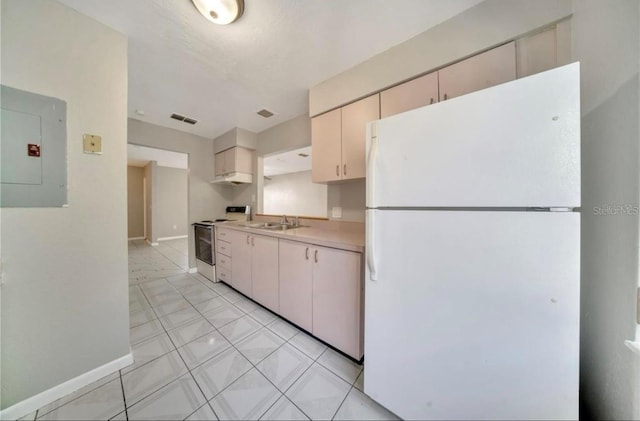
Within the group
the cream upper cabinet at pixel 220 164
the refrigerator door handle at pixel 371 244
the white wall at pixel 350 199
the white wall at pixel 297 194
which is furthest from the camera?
the white wall at pixel 297 194

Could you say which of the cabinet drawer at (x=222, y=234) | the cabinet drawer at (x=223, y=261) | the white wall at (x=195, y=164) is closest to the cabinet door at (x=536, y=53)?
the cabinet drawer at (x=222, y=234)

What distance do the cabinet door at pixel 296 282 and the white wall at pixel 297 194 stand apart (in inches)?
199

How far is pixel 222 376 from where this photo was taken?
4.27ft

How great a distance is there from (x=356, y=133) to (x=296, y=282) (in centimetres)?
140

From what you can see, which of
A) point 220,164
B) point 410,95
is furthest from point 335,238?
point 220,164

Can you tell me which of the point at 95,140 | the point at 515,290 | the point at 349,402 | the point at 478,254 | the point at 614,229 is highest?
the point at 95,140

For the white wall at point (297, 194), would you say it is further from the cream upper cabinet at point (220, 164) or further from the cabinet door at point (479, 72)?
the cabinet door at point (479, 72)

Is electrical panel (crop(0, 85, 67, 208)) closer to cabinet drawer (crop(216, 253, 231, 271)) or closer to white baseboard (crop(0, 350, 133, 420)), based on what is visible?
white baseboard (crop(0, 350, 133, 420))

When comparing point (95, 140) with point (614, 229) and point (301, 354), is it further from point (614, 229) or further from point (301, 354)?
point (614, 229)

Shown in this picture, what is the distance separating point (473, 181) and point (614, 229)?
51 cm

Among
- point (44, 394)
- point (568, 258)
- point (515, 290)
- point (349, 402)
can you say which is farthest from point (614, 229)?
point (44, 394)

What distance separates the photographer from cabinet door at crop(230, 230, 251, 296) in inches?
88.3

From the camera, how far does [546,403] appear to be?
0.68 metres

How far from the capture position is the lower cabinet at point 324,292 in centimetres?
134
